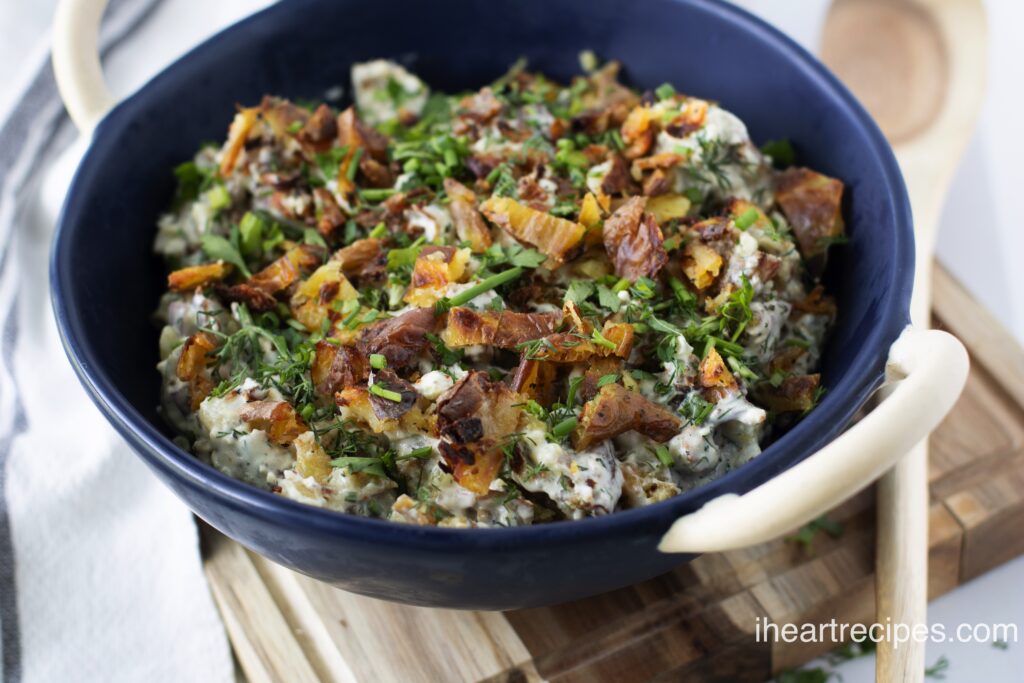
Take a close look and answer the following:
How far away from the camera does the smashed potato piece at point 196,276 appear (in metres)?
2.41

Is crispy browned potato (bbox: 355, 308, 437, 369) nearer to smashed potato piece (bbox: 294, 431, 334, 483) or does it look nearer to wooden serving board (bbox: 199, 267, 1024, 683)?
smashed potato piece (bbox: 294, 431, 334, 483)

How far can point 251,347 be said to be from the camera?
7.48 ft

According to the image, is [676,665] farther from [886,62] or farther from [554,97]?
[886,62]

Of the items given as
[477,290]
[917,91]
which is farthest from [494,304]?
[917,91]

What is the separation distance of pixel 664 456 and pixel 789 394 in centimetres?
37

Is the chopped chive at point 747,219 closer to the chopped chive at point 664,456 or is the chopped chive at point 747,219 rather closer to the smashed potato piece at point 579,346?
the smashed potato piece at point 579,346

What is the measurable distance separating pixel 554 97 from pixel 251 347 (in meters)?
1.16

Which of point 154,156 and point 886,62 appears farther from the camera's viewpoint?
point 886,62

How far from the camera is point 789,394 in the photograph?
2.20 metres

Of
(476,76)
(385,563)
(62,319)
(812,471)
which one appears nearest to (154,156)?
(62,319)

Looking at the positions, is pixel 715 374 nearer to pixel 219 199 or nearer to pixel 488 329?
pixel 488 329

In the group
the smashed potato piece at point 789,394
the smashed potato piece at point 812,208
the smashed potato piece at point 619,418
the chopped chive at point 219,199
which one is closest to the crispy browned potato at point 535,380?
the smashed potato piece at point 619,418

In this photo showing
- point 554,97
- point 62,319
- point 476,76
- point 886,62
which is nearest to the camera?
point 62,319

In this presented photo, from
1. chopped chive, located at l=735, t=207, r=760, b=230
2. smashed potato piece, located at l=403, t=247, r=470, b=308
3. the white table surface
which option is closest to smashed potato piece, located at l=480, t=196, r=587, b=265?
smashed potato piece, located at l=403, t=247, r=470, b=308
